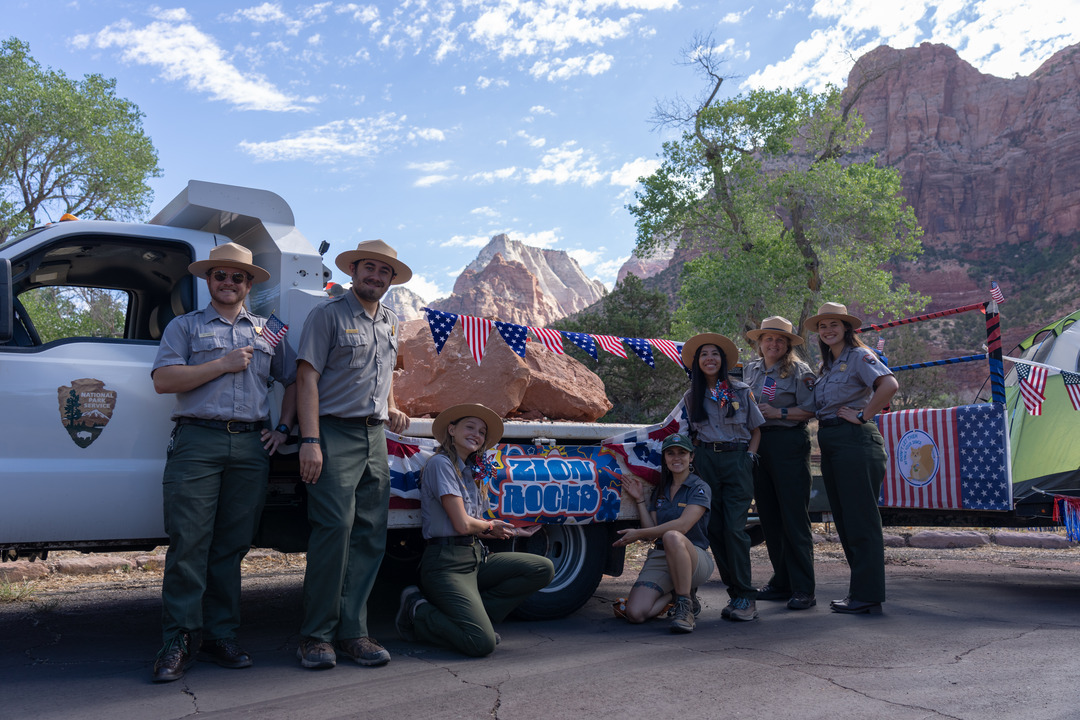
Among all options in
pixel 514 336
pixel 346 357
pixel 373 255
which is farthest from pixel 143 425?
pixel 514 336

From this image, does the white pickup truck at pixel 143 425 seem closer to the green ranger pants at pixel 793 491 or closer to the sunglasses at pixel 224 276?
the sunglasses at pixel 224 276

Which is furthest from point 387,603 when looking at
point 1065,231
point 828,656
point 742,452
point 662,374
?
point 1065,231

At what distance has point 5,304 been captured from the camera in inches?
146

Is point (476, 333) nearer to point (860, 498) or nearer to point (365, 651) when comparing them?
point (365, 651)

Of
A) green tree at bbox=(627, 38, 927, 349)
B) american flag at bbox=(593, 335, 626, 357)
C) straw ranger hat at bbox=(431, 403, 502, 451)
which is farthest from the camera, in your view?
green tree at bbox=(627, 38, 927, 349)

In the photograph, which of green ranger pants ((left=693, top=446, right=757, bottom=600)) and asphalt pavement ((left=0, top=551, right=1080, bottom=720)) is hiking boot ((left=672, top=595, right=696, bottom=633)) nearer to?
asphalt pavement ((left=0, top=551, right=1080, bottom=720))

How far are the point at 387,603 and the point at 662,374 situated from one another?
1352 cm

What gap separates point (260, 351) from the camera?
410 cm

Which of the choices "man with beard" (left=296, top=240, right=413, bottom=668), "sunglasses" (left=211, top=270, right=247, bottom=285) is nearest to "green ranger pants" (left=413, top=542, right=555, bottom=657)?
"man with beard" (left=296, top=240, right=413, bottom=668)

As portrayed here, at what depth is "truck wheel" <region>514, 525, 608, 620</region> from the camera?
206 inches

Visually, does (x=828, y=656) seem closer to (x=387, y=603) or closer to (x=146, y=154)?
(x=387, y=603)

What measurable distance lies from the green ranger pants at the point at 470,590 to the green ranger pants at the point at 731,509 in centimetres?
133

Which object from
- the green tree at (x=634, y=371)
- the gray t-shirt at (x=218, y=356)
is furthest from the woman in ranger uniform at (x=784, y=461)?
the green tree at (x=634, y=371)

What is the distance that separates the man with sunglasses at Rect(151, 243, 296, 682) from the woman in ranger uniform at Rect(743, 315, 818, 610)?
335cm
